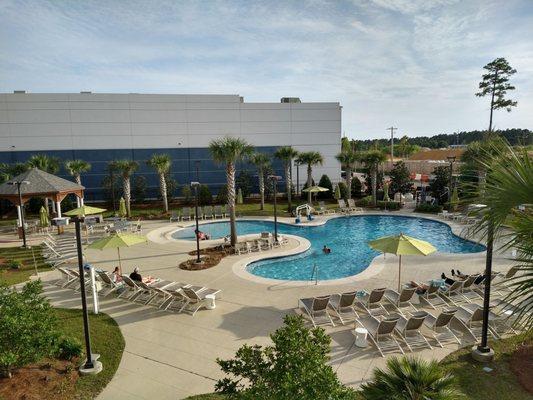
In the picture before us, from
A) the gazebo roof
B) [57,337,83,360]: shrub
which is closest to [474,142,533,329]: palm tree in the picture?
[57,337,83,360]: shrub

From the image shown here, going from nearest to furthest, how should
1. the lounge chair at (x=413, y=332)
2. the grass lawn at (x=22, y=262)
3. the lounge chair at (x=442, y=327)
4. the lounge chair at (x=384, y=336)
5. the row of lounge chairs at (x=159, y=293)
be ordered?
the lounge chair at (x=384, y=336)
the lounge chair at (x=413, y=332)
the lounge chair at (x=442, y=327)
the row of lounge chairs at (x=159, y=293)
the grass lawn at (x=22, y=262)

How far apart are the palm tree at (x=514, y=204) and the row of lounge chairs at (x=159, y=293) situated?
9.33 meters

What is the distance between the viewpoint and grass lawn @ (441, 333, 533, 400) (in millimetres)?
7020

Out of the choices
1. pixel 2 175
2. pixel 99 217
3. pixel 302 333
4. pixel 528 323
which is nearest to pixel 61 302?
pixel 302 333

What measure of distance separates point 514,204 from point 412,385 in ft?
9.10

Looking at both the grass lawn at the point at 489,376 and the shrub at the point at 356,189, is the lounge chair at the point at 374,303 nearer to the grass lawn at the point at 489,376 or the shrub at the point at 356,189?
the grass lawn at the point at 489,376

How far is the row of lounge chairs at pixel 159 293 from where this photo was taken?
456 inches

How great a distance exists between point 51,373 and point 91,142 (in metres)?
32.9

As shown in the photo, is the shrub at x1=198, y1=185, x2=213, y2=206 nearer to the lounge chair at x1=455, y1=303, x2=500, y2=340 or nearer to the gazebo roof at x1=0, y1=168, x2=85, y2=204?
the gazebo roof at x1=0, y1=168, x2=85, y2=204

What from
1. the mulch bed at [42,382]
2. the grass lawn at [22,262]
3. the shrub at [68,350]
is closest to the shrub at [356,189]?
the grass lawn at [22,262]

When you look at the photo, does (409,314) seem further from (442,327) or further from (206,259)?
(206,259)

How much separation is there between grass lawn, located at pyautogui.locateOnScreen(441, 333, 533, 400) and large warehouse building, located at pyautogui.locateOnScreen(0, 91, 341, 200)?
32.1 meters

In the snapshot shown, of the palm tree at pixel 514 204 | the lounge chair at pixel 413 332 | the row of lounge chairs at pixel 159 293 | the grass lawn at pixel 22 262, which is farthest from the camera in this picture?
the grass lawn at pixel 22 262

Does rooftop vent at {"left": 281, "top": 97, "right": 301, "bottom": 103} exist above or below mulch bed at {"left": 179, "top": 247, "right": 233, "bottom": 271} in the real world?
above
